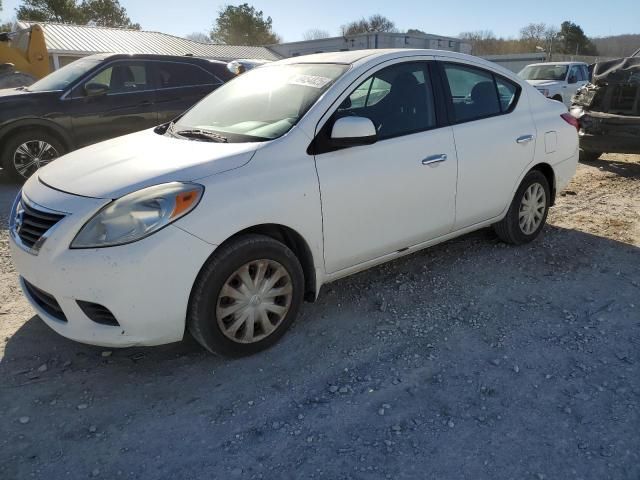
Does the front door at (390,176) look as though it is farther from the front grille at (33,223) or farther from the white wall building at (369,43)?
the white wall building at (369,43)

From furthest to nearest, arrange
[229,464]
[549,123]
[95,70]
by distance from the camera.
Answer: [95,70] → [549,123] → [229,464]

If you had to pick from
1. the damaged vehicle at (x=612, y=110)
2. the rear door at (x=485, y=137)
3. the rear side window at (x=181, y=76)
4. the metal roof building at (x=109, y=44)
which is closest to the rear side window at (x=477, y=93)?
the rear door at (x=485, y=137)

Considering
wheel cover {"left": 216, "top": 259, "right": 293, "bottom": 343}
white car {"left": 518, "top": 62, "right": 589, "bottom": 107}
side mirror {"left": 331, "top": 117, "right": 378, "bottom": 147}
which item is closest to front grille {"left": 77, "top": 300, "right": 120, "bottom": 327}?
wheel cover {"left": 216, "top": 259, "right": 293, "bottom": 343}

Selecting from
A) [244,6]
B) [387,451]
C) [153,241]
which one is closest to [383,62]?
[153,241]

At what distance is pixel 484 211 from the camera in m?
4.29

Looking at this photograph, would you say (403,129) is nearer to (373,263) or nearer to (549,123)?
(373,263)

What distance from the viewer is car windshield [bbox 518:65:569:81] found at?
1557cm

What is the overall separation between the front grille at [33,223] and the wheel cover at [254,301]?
3.13ft

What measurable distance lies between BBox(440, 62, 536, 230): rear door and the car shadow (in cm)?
429

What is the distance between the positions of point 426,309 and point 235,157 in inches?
67.5

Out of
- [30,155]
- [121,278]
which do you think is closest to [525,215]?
[121,278]

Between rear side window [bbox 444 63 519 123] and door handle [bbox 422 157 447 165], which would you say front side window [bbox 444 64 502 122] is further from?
door handle [bbox 422 157 447 165]

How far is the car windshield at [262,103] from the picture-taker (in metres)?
3.30

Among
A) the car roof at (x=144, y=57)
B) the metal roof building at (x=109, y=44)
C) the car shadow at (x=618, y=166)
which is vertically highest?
the metal roof building at (x=109, y=44)
